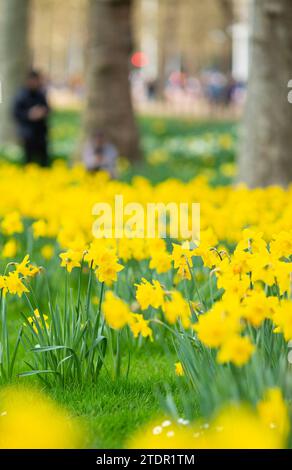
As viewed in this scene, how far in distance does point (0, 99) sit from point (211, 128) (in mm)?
6654

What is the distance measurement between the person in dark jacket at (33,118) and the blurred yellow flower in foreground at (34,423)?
1004 centimetres

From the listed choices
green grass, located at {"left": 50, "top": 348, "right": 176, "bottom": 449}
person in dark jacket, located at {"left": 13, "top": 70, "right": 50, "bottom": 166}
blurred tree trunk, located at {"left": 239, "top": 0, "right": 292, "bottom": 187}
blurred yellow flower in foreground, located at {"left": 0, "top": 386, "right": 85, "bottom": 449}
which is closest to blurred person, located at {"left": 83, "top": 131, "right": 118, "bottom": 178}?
person in dark jacket, located at {"left": 13, "top": 70, "right": 50, "bottom": 166}

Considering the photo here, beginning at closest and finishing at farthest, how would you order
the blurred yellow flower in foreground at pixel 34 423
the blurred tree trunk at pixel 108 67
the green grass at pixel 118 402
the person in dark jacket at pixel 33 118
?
1. the blurred yellow flower in foreground at pixel 34 423
2. the green grass at pixel 118 402
3. the person in dark jacket at pixel 33 118
4. the blurred tree trunk at pixel 108 67

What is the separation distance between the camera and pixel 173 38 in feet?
127

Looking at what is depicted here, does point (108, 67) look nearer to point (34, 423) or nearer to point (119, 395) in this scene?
point (119, 395)

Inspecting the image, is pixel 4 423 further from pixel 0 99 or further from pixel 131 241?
pixel 0 99

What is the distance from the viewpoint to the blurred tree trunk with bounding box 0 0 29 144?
631 inches

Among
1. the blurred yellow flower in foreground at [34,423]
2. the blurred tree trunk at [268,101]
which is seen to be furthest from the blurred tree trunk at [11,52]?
the blurred yellow flower in foreground at [34,423]

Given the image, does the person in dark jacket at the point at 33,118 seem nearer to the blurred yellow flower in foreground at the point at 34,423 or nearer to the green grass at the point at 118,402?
the green grass at the point at 118,402

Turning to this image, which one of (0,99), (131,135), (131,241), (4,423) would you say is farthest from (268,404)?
(0,99)

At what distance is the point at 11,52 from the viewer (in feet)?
53.5

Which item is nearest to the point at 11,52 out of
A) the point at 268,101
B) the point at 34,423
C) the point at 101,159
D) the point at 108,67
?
the point at 108,67

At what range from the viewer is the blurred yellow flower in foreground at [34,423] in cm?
229

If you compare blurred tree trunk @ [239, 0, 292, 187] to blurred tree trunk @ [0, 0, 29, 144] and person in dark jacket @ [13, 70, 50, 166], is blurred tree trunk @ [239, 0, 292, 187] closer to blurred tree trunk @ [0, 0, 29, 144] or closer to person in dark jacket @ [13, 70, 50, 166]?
person in dark jacket @ [13, 70, 50, 166]
